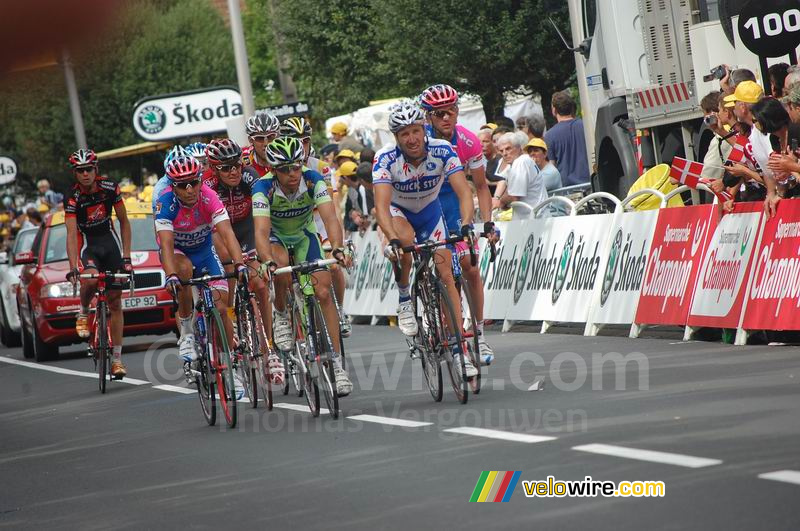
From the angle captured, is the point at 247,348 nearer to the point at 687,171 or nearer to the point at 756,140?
the point at 756,140

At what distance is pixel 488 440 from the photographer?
725 centimetres

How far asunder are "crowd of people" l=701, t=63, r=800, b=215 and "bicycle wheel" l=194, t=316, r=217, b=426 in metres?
4.80

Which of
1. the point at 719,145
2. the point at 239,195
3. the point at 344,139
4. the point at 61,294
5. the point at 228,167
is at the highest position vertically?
the point at 344,139

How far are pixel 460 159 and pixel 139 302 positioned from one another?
8.36 m

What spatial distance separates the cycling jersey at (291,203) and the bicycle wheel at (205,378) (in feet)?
3.20

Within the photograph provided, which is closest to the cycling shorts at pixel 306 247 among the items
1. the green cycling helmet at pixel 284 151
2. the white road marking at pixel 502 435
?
the green cycling helmet at pixel 284 151

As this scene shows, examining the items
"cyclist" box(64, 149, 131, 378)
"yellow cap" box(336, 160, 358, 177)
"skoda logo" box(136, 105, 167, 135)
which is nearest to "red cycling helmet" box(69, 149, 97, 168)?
"cyclist" box(64, 149, 131, 378)

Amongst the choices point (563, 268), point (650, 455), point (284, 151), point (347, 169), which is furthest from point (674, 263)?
point (347, 169)

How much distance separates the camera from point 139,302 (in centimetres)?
1786

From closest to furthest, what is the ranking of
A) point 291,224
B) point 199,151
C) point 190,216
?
1. point 291,224
2. point 190,216
3. point 199,151

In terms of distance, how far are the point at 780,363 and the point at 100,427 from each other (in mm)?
5302

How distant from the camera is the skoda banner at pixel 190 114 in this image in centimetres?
2759

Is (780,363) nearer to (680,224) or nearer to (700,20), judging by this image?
(680,224)

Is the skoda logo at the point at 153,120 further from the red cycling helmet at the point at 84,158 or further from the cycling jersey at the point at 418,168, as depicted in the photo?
the cycling jersey at the point at 418,168
